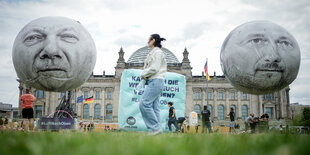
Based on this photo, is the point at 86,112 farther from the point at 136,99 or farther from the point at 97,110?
the point at 136,99

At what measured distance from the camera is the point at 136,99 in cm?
1220

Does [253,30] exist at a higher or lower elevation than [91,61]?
higher

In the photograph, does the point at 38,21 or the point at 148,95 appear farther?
the point at 38,21

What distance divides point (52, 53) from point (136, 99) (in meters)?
6.97

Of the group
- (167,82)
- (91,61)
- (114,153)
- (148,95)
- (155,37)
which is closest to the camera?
(114,153)

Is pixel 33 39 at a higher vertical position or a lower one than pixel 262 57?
higher

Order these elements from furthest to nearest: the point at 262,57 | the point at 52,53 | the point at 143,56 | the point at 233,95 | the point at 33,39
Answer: the point at 233,95
the point at 143,56
the point at 262,57
the point at 33,39
the point at 52,53

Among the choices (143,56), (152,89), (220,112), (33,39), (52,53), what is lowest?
(220,112)

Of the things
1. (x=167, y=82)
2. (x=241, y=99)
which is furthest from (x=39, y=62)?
(x=241, y=99)

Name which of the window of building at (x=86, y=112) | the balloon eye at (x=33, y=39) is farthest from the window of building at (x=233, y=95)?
the balloon eye at (x=33, y=39)

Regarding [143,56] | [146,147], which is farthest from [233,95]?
[146,147]

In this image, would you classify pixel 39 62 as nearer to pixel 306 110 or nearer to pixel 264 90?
pixel 264 90

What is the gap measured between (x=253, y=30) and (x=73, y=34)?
14.7ft

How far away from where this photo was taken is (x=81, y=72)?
6086 mm
